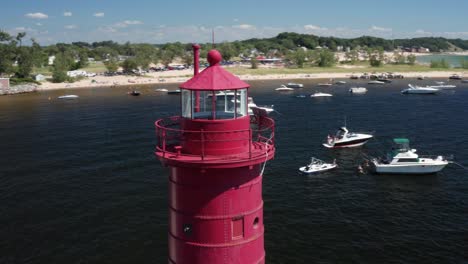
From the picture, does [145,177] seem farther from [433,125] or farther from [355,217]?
[433,125]

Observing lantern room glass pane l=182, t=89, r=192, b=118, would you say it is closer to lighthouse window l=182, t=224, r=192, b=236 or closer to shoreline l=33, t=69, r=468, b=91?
lighthouse window l=182, t=224, r=192, b=236

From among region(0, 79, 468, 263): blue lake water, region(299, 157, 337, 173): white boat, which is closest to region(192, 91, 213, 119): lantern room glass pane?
region(0, 79, 468, 263): blue lake water

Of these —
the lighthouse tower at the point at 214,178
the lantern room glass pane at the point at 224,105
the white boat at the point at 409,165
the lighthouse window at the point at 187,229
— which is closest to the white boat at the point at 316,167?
the white boat at the point at 409,165

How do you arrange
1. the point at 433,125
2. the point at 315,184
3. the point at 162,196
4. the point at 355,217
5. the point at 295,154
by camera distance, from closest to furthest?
the point at 355,217 < the point at 162,196 < the point at 315,184 < the point at 295,154 < the point at 433,125

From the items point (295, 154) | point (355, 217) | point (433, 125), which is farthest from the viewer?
point (433, 125)

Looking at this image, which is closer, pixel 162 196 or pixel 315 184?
pixel 162 196

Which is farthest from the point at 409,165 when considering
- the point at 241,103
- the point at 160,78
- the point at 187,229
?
the point at 160,78

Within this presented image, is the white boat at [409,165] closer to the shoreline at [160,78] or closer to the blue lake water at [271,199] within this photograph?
the blue lake water at [271,199]

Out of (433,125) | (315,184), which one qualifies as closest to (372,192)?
(315,184)
